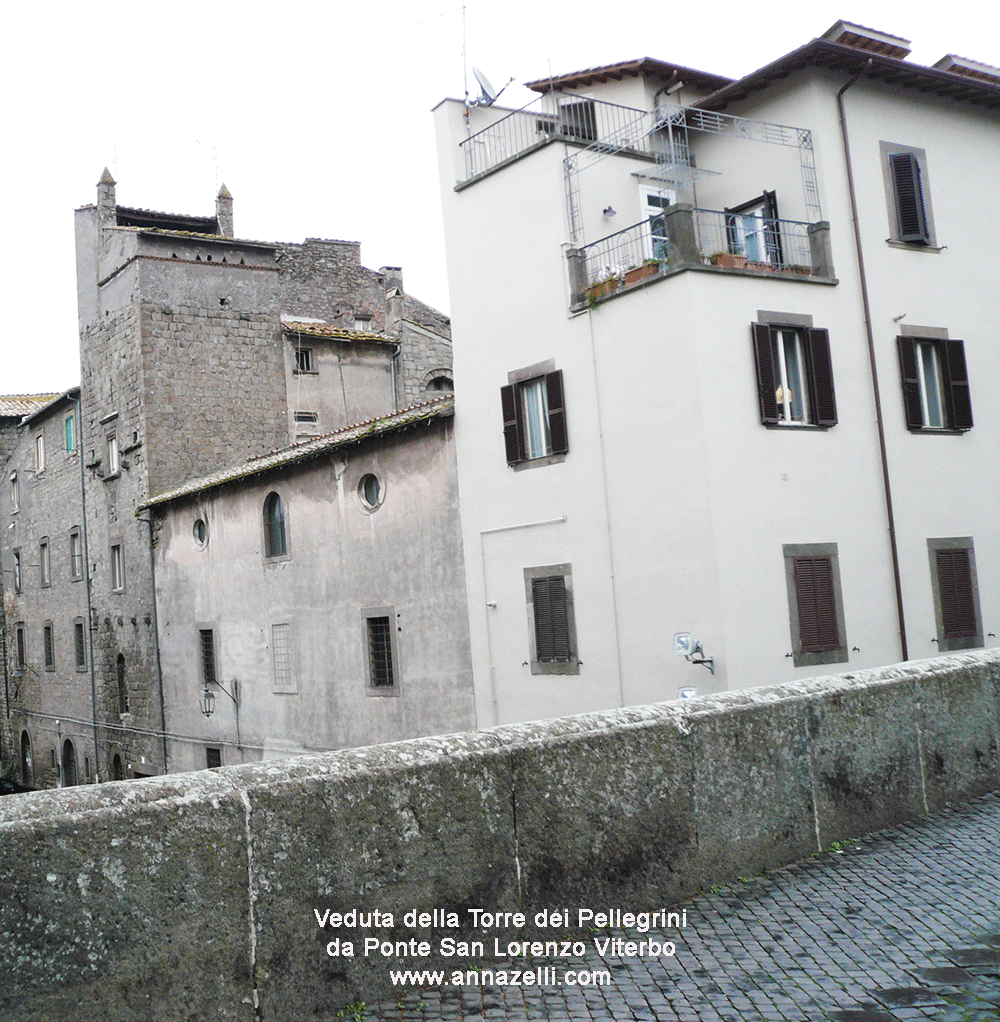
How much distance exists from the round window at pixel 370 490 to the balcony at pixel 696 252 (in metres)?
5.55

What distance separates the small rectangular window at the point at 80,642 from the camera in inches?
1321

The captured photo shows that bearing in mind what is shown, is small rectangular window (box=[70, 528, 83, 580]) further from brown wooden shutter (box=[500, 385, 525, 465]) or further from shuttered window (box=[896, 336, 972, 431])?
shuttered window (box=[896, 336, 972, 431])

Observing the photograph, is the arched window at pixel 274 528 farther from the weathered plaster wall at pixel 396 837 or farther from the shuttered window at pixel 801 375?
the weathered plaster wall at pixel 396 837

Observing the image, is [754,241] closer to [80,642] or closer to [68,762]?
[80,642]

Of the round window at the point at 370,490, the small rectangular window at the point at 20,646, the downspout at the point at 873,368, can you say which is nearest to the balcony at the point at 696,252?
the downspout at the point at 873,368

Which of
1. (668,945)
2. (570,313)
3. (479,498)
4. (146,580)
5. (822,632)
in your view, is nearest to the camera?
(668,945)

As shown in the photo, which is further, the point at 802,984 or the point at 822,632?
the point at 822,632

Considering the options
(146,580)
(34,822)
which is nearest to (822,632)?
(34,822)

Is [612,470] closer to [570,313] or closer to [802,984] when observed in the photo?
[570,313]

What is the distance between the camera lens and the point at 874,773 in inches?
247

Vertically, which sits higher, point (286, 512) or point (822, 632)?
point (286, 512)

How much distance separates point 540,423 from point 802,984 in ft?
43.0

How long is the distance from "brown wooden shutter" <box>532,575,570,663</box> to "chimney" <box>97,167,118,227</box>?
20.5m

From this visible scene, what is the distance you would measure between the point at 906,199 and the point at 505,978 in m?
15.5
